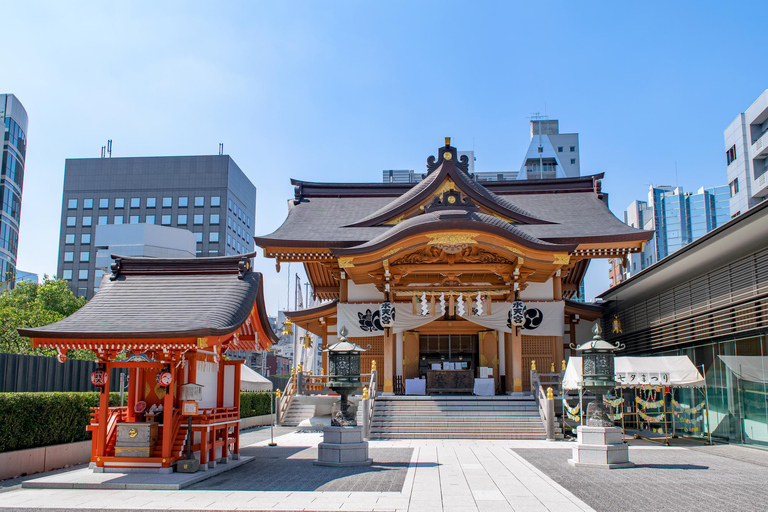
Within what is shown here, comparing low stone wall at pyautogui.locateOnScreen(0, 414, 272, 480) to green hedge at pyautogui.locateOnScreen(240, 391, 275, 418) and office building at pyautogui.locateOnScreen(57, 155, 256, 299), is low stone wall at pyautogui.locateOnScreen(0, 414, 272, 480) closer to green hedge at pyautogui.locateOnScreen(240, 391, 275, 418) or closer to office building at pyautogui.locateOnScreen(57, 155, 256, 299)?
green hedge at pyautogui.locateOnScreen(240, 391, 275, 418)

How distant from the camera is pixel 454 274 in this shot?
21625 mm

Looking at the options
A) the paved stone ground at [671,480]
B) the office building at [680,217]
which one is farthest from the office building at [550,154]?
the paved stone ground at [671,480]

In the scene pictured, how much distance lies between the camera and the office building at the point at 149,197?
83.1m

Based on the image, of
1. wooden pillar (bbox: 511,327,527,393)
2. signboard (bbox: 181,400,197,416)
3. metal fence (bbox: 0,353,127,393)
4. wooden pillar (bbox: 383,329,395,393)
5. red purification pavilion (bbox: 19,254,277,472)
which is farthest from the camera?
wooden pillar (bbox: 383,329,395,393)

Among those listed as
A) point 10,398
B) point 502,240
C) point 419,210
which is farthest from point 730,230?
point 10,398

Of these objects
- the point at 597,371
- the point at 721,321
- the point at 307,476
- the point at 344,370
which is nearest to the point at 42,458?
the point at 307,476

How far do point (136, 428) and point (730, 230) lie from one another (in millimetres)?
13154

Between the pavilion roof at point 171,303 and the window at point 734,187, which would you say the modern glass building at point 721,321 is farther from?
the window at point 734,187

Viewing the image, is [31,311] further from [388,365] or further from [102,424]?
[102,424]

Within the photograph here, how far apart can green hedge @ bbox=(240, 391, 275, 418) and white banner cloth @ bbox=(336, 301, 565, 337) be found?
399 cm

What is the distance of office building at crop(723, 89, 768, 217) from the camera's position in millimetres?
42438

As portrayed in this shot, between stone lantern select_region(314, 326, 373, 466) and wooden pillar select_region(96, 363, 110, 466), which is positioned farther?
stone lantern select_region(314, 326, 373, 466)

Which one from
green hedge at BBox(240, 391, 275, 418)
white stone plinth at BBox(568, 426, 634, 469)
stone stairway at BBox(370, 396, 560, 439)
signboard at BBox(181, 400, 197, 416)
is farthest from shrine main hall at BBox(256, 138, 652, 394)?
signboard at BBox(181, 400, 197, 416)

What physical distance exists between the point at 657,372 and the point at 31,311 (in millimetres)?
23593
